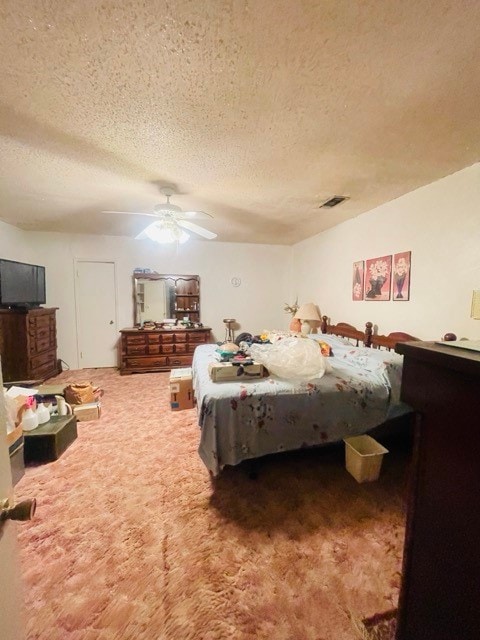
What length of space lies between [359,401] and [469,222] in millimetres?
1681

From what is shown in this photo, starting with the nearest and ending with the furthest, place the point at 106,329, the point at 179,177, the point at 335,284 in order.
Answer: the point at 179,177
the point at 335,284
the point at 106,329

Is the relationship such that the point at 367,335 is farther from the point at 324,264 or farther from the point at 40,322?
the point at 40,322

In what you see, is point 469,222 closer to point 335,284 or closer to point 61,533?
point 335,284

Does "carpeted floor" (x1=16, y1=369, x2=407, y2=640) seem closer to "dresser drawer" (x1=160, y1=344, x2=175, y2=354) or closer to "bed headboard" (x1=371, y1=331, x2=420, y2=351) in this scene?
"bed headboard" (x1=371, y1=331, x2=420, y2=351)

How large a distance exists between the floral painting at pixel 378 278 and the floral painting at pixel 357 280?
0.09m

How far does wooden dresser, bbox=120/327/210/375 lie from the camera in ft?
14.5

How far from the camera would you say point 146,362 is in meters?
4.50

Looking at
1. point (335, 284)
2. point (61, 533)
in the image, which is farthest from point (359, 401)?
point (335, 284)

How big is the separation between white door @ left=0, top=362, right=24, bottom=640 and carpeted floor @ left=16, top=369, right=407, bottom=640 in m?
0.70

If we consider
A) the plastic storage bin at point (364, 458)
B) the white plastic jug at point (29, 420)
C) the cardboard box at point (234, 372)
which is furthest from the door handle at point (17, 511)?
the white plastic jug at point (29, 420)

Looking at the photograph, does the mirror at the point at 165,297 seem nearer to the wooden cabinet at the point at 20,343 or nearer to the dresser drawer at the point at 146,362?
the dresser drawer at the point at 146,362

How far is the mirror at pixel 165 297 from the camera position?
15.8 feet

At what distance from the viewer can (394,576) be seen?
1261 mm

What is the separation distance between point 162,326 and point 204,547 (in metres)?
3.71
